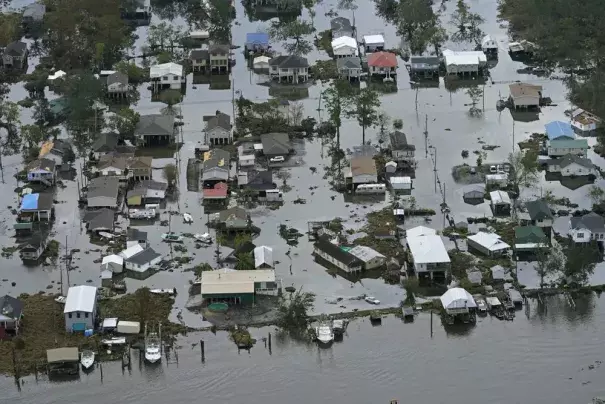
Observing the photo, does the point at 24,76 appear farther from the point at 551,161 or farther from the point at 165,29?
the point at 551,161

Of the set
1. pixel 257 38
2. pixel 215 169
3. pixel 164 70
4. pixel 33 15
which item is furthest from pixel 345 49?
pixel 33 15

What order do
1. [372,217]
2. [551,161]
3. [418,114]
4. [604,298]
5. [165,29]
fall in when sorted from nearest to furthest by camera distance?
1. [604,298]
2. [372,217]
3. [551,161]
4. [418,114]
5. [165,29]

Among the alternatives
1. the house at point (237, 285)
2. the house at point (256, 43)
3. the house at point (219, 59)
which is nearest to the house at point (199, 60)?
the house at point (219, 59)

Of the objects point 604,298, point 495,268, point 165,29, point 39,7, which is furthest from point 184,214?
point 39,7

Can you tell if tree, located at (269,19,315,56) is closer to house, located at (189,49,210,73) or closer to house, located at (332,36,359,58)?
house, located at (332,36,359,58)

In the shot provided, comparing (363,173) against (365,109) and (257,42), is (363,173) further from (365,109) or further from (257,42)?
(257,42)

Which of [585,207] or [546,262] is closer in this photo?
[546,262]

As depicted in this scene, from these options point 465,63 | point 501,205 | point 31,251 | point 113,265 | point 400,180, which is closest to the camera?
point 113,265

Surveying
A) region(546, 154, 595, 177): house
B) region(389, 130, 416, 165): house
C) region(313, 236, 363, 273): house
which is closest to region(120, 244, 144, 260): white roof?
region(313, 236, 363, 273): house
